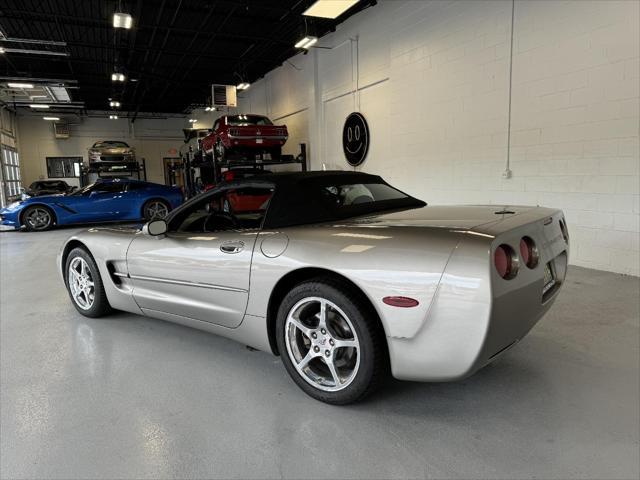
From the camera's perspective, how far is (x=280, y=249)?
7.00 feet

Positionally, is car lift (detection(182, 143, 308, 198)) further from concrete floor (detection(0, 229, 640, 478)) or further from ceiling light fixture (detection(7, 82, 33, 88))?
concrete floor (detection(0, 229, 640, 478))

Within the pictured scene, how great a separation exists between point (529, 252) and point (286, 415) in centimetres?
134

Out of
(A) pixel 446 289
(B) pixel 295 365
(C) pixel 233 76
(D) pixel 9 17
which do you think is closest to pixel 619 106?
(A) pixel 446 289

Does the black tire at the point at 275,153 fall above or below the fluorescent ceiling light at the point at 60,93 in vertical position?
below

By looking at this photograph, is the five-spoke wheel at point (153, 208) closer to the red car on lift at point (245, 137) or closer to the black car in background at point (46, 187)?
the red car on lift at point (245, 137)

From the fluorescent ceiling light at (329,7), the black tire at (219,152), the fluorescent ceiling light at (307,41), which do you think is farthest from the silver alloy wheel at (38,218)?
the fluorescent ceiling light at (329,7)

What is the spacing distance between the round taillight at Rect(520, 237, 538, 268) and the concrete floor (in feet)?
2.38

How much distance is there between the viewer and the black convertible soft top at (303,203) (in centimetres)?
230

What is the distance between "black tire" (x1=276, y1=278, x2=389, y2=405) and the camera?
1.86 metres

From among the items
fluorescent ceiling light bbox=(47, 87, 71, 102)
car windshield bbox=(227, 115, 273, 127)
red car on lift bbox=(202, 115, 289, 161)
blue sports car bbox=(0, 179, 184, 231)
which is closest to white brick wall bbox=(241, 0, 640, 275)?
red car on lift bbox=(202, 115, 289, 161)

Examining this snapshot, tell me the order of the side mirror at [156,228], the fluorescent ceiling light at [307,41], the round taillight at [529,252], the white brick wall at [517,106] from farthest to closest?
the fluorescent ceiling light at [307,41]
the white brick wall at [517,106]
the side mirror at [156,228]
the round taillight at [529,252]

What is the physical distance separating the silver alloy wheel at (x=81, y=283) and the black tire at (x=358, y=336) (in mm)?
2173

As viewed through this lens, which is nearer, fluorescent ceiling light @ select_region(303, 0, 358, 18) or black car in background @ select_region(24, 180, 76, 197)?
fluorescent ceiling light @ select_region(303, 0, 358, 18)

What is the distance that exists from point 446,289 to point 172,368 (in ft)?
5.78
